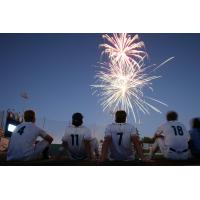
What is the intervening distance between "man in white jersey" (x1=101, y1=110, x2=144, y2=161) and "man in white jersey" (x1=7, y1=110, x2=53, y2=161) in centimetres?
109

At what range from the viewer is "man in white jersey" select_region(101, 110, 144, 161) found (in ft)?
18.8

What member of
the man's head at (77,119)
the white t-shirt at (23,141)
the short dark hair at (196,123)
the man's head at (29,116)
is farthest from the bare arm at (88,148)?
the short dark hair at (196,123)

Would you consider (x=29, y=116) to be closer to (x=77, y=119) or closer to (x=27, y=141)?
(x=27, y=141)

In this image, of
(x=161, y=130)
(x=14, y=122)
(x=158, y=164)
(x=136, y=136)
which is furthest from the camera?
(x=14, y=122)

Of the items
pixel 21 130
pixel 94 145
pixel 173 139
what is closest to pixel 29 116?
pixel 21 130

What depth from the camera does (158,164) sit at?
511cm

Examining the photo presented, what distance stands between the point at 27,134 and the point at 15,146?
304 millimetres

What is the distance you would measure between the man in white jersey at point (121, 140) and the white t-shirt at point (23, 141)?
1214mm

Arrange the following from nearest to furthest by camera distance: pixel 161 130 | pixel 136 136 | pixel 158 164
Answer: pixel 158 164 < pixel 136 136 < pixel 161 130

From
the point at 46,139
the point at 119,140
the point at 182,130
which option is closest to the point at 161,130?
the point at 182,130

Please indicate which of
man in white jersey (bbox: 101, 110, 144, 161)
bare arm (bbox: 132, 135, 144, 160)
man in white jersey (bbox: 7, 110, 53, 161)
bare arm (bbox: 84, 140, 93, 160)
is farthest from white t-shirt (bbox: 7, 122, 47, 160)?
bare arm (bbox: 132, 135, 144, 160)

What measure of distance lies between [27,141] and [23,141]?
7 centimetres

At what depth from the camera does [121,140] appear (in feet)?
18.9

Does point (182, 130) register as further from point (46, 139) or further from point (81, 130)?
point (46, 139)
